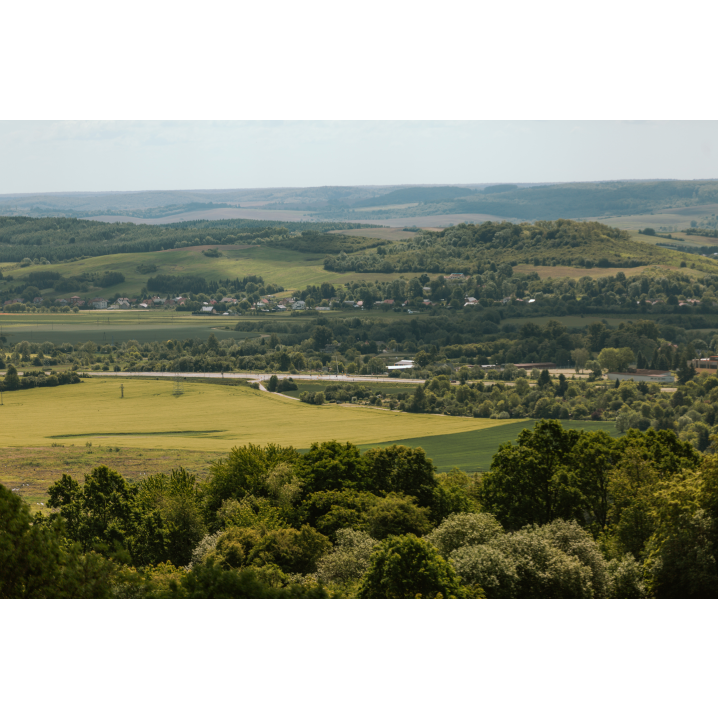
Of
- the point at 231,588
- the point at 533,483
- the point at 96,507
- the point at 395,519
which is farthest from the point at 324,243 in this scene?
the point at 231,588

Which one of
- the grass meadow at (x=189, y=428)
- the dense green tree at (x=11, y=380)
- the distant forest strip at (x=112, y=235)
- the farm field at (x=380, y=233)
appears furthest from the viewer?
the farm field at (x=380, y=233)

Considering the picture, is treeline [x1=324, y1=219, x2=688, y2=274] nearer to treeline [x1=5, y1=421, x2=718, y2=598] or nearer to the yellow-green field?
the yellow-green field

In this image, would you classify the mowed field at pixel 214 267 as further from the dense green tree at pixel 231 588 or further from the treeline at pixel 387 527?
the dense green tree at pixel 231 588

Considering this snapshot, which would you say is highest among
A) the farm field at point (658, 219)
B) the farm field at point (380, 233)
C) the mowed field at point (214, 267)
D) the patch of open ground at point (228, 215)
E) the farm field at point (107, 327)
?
the patch of open ground at point (228, 215)

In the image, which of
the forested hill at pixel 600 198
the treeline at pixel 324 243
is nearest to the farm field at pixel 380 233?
the treeline at pixel 324 243

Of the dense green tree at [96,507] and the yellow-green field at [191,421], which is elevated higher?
the yellow-green field at [191,421]

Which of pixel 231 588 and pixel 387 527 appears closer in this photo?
pixel 231 588

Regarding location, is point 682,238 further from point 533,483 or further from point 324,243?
point 533,483
